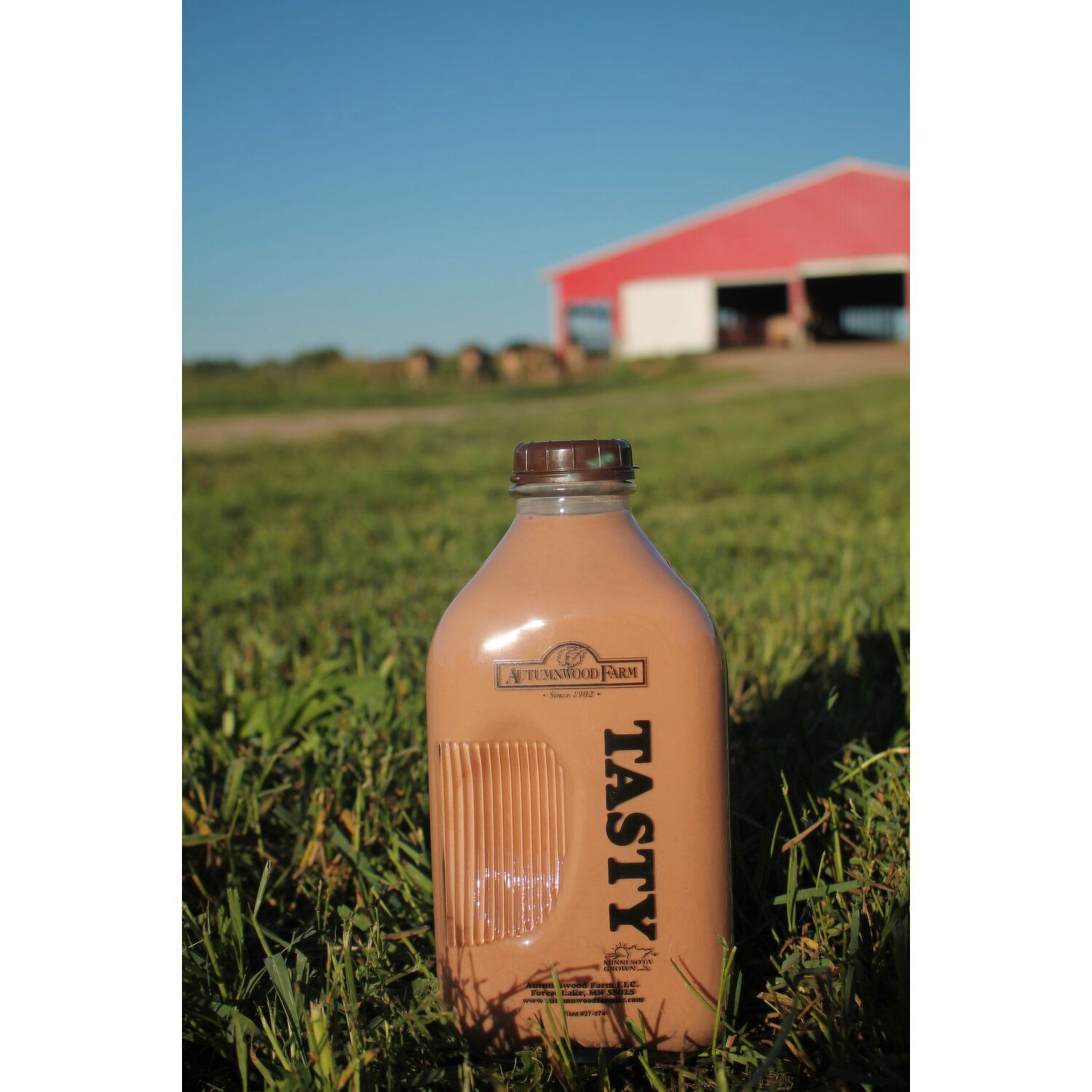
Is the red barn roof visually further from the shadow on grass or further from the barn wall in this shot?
the shadow on grass

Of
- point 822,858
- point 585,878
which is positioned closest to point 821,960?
point 822,858

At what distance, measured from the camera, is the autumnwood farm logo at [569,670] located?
3.73 feet

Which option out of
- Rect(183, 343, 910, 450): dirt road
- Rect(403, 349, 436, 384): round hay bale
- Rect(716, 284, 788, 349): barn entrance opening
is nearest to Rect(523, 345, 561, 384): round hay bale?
Rect(403, 349, 436, 384): round hay bale

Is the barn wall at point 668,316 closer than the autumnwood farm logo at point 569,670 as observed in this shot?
No

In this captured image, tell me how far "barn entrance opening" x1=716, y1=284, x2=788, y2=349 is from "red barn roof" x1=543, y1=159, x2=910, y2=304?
3.45ft

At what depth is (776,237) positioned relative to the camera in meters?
19.0

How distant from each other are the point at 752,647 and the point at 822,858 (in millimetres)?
1009

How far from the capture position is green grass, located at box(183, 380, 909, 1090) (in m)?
1.15

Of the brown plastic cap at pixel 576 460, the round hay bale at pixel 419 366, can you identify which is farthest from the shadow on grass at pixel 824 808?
the round hay bale at pixel 419 366

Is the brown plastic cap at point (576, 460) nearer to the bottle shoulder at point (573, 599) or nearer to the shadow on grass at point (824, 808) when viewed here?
the bottle shoulder at point (573, 599)

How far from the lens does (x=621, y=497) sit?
3.93 ft

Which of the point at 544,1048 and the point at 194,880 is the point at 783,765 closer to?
the point at 544,1048

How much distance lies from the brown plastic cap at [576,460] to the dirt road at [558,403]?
6.76 meters

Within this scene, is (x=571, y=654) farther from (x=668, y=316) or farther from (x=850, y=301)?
(x=850, y=301)
